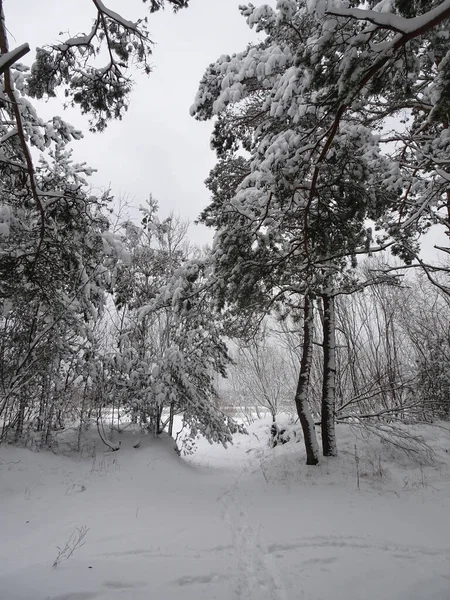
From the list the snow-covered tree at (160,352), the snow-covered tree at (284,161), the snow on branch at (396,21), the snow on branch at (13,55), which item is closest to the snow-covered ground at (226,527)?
the snow-covered tree at (160,352)

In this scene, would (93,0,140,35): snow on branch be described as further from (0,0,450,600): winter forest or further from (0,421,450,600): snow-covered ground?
(0,421,450,600): snow-covered ground

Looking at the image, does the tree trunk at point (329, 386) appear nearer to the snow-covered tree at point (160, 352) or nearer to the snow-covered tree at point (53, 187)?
the snow-covered tree at point (160, 352)

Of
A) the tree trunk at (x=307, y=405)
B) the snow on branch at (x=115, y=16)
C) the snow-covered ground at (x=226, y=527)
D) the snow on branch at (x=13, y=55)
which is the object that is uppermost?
the snow on branch at (x=115, y=16)

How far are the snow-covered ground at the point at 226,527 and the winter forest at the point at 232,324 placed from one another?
4 cm

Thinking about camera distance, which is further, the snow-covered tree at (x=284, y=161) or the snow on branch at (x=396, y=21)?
the snow-covered tree at (x=284, y=161)

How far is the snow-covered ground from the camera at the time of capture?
9.50ft

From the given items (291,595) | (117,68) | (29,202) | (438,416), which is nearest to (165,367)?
(29,202)

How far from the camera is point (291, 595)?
2.86 metres

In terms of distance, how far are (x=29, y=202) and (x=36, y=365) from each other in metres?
4.36

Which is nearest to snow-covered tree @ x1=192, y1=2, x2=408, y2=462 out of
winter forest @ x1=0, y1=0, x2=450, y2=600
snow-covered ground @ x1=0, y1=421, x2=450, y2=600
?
winter forest @ x1=0, y1=0, x2=450, y2=600

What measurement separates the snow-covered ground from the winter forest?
0.12 ft

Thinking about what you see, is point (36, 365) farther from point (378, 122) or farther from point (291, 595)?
point (378, 122)

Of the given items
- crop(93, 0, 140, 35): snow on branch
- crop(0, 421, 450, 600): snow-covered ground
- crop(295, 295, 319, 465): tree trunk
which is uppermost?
crop(93, 0, 140, 35): snow on branch

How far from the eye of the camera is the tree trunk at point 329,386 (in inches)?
291
